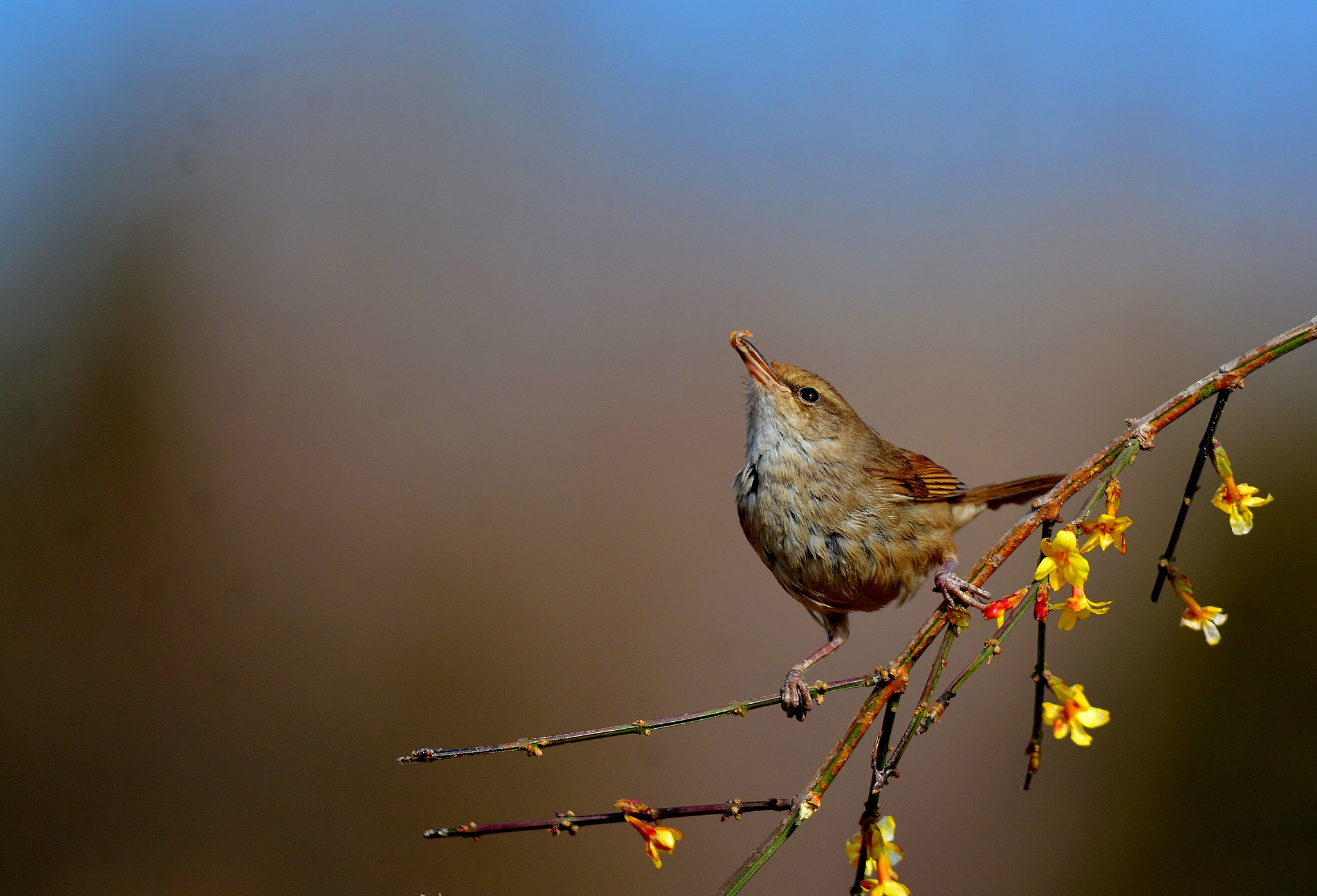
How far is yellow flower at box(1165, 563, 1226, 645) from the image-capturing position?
1052mm

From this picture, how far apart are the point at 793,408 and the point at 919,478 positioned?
397 millimetres

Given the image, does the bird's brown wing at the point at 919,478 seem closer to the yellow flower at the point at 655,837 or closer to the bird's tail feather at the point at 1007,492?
the bird's tail feather at the point at 1007,492

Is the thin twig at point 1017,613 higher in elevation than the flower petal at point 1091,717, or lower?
higher

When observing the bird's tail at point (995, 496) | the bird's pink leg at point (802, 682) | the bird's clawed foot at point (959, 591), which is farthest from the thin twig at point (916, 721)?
the bird's tail at point (995, 496)

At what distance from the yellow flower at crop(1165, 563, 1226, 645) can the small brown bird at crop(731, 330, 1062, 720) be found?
17.2 inches

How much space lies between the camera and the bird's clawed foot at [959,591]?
1298 millimetres

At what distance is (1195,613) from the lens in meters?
1.09

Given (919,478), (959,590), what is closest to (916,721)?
(959,590)

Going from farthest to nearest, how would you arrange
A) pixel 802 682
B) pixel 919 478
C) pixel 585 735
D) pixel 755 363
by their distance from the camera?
1. pixel 919 478
2. pixel 802 682
3. pixel 755 363
4. pixel 585 735

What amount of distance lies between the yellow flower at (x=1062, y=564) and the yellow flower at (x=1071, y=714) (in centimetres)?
15

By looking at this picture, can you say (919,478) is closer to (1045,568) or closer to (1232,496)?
(1232,496)

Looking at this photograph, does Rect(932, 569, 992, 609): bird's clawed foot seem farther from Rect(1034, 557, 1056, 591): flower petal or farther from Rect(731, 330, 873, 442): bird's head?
Rect(731, 330, 873, 442): bird's head

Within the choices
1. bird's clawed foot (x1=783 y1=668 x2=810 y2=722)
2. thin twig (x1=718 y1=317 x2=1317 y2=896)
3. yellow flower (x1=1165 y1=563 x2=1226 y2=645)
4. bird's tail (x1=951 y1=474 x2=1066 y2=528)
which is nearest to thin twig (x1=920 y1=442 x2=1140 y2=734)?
thin twig (x1=718 y1=317 x2=1317 y2=896)

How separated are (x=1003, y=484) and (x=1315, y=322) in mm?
950
